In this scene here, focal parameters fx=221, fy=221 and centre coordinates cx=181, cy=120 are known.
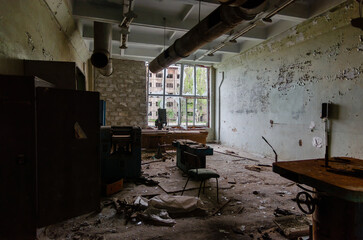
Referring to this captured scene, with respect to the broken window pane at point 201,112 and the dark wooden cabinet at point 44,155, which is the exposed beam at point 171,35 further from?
the dark wooden cabinet at point 44,155

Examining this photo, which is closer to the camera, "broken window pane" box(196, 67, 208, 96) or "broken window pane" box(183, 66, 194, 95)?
"broken window pane" box(183, 66, 194, 95)

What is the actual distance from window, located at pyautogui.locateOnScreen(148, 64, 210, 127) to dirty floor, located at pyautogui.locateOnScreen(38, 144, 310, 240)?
505 centimetres

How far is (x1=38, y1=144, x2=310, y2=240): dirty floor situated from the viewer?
2445mm

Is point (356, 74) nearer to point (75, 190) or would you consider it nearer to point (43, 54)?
point (75, 190)

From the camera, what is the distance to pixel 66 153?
2.44m

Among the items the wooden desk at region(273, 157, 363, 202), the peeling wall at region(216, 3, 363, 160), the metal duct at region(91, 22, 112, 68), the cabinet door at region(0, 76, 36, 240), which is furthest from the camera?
the metal duct at region(91, 22, 112, 68)

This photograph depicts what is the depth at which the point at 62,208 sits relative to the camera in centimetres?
242

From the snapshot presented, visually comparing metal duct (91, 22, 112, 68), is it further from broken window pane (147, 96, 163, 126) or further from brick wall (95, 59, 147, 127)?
broken window pane (147, 96, 163, 126)

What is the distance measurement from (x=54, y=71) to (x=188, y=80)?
759cm

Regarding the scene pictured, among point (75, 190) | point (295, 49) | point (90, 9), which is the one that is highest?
point (90, 9)

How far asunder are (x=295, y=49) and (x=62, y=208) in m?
6.04

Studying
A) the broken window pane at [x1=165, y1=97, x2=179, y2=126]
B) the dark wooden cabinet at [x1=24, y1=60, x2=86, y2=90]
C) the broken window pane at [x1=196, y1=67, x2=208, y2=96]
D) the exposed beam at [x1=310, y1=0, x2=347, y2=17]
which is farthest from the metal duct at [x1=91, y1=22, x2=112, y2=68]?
the broken window pane at [x1=196, y1=67, x2=208, y2=96]

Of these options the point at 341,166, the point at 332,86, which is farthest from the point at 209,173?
the point at 332,86

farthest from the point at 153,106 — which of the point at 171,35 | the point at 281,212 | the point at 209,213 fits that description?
the point at 281,212
